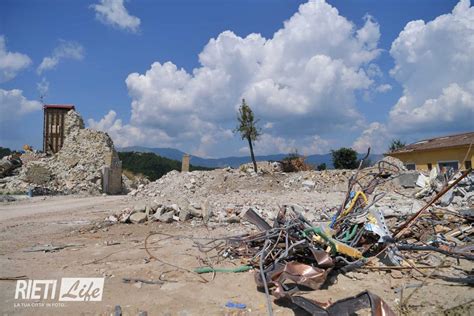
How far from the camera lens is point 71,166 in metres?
22.3

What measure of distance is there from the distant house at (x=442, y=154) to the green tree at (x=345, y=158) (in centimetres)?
442

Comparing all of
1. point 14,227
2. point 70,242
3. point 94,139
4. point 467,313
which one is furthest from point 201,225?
point 94,139

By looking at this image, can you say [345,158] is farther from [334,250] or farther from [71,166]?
[334,250]

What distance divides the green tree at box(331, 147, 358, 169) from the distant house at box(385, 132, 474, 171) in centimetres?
442

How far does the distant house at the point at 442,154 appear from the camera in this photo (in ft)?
61.6

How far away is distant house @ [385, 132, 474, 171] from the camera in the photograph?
18781 mm

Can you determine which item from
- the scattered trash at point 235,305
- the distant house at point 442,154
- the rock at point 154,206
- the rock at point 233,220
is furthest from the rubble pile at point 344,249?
the distant house at point 442,154

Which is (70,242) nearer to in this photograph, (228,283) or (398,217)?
(228,283)

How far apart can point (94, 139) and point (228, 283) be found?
22.4 metres

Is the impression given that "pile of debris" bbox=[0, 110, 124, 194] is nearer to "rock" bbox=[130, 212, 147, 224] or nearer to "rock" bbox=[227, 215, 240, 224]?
"rock" bbox=[130, 212, 147, 224]

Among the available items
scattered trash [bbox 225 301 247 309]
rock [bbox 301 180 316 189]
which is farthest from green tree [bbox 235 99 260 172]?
scattered trash [bbox 225 301 247 309]

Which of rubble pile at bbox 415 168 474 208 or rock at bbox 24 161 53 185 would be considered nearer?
rubble pile at bbox 415 168 474 208

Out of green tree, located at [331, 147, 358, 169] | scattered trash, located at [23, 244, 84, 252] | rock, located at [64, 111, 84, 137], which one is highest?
rock, located at [64, 111, 84, 137]

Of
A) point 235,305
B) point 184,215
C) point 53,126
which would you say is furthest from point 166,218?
point 53,126
